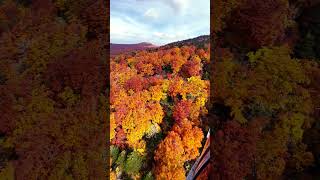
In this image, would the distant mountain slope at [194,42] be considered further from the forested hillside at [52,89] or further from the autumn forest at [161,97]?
the forested hillside at [52,89]

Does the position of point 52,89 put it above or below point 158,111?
above

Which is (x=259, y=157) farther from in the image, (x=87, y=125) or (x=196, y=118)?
(x=87, y=125)

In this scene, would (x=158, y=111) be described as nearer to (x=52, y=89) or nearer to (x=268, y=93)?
(x=52, y=89)

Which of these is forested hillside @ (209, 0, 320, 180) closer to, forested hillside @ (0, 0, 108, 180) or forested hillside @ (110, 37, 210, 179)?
forested hillside @ (110, 37, 210, 179)

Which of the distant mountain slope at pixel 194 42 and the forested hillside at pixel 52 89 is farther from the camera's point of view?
the distant mountain slope at pixel 194 42

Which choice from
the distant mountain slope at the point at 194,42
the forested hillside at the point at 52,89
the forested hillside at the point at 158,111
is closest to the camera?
the forested hillside at the point at 52,89

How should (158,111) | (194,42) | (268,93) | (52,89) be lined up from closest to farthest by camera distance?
(268,93)
(52,89)
(158,111)
(194,42)

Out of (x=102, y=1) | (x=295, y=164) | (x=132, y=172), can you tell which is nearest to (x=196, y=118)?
(x=132, y=172)

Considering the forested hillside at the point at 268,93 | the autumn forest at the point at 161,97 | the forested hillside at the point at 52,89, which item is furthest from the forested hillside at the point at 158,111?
the forested hillside at the point at 268,93

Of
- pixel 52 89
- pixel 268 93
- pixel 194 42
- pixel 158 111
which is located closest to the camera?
pixel 268 93

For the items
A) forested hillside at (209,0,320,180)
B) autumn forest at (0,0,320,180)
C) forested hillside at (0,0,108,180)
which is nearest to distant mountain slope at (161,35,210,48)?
autumn forest at (0,0,320,180)

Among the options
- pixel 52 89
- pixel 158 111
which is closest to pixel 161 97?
pixel 158 111
